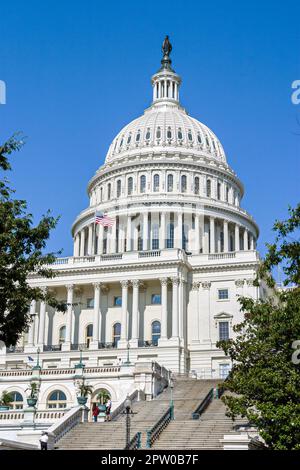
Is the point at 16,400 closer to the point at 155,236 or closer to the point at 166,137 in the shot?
the point at 155,236

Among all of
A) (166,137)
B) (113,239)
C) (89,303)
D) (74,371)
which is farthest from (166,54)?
(74,371)

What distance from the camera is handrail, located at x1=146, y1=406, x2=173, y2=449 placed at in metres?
43.8

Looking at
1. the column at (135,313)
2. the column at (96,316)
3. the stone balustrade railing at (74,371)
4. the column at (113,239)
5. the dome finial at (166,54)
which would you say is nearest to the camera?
the stone balustrade railing at (74,371)

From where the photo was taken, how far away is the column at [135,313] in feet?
287

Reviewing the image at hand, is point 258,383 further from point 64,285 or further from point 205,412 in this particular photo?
point 64,285

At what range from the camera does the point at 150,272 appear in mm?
90500

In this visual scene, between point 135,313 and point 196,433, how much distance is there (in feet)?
147

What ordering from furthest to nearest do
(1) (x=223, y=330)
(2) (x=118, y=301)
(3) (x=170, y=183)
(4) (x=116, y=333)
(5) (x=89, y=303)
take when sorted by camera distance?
1. (3) (x=170, y=183)
2. (5) (x=89, y=303)
3. (2) (x=118, y=301)
4. (4) (x=116, y=333)
5. (1) (x=223, y=330)

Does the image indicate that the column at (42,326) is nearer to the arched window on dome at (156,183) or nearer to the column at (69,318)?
the column at (69,318)

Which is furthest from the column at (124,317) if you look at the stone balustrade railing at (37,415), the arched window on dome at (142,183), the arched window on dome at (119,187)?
the stone balustrade railing at (37,415)

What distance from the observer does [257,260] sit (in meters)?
90.7

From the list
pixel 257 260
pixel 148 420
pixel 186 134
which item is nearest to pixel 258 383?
pixel 148 420

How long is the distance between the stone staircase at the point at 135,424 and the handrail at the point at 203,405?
2.23 ft

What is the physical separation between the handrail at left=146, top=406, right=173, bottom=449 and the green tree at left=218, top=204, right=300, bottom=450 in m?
5.52
